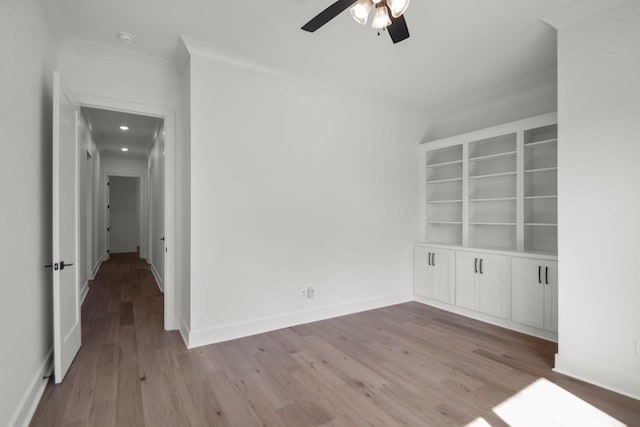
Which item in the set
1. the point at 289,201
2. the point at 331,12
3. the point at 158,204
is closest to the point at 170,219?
the point at 289,201

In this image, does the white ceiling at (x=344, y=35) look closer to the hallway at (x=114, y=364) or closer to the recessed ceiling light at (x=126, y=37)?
the recessed ceiling light at (x=126, y=37)

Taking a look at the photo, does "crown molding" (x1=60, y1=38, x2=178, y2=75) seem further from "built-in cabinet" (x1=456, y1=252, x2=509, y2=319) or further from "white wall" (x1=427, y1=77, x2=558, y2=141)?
"built-in cabinet" (x1=456, y1=252, x2=509, y2=319)

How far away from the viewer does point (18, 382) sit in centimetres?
187

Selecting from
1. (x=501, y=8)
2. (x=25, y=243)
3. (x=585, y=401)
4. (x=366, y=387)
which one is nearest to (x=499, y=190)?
→ (x=501, y=8)

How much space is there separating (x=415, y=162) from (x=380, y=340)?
2.73 m

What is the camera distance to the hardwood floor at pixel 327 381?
2.04 m

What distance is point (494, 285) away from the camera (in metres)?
3.78

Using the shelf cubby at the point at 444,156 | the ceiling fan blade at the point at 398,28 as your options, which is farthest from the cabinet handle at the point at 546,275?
the ceiling fan blade at the point at 398,28

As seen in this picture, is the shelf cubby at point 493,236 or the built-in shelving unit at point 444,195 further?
the built-in shelving unit at point 444,195

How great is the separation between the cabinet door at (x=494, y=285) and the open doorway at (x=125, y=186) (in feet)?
13.2

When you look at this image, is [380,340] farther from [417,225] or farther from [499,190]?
[499,190]

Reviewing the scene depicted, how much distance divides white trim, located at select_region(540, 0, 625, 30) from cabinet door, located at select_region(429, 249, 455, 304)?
8.64ft

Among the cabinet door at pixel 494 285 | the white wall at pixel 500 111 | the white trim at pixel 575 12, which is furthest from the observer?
the white wall at pixel 500 111

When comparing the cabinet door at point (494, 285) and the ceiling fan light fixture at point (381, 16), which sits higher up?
the ceiling fan light fixture at point (381, 16)
